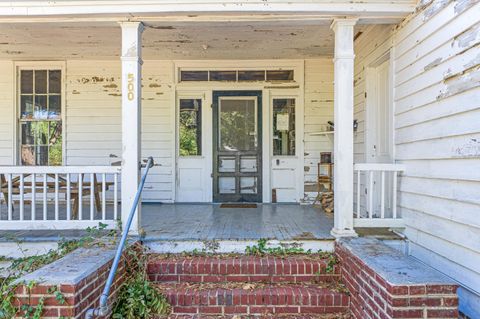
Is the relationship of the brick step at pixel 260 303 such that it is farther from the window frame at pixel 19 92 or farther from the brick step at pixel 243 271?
the window frame at pixel 19 92

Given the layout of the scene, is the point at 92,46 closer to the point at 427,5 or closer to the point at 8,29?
the point at 8,29

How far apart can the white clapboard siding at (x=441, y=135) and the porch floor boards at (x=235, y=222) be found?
0.92m

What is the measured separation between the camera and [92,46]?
5.21m

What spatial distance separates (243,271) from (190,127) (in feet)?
11.4

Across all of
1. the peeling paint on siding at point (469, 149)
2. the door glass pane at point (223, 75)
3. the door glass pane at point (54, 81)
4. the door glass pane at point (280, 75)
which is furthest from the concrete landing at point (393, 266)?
the door glass pane at point (54, 81)

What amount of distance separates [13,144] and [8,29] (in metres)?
2.21

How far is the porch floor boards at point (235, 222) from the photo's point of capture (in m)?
3.58

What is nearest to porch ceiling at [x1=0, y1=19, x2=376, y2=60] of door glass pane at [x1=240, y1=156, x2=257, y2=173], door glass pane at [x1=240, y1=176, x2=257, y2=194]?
door glass pane at [x1=240, y1=156, x2=257, y2=173]

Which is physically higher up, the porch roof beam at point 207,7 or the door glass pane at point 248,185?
Answer: the porch roof beam at point 207,7

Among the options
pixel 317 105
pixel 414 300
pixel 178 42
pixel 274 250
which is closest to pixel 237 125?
pixel 317 105

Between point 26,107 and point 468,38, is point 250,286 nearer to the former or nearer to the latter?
point 468,38

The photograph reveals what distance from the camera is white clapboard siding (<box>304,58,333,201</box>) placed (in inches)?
235

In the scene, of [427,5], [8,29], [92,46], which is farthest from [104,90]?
[427,5]

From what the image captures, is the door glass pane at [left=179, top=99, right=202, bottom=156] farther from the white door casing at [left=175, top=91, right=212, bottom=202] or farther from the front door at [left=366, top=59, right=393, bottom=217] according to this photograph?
the front door at [left=366, top=59, right=393, bottom=217]
